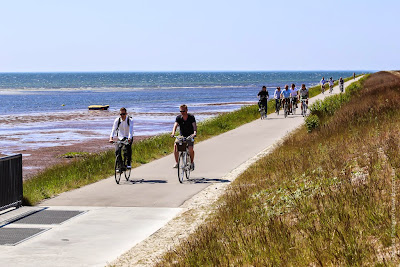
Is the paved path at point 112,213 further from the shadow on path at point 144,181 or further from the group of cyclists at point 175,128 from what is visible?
the group of cyclists at point 175,128

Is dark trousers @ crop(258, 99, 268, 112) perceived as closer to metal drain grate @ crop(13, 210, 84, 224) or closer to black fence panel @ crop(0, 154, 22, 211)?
black fence panel @ crop(0, 154, 22, 211)

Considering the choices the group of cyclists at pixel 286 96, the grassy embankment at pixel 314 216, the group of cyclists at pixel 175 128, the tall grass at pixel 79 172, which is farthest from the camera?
the group of cyclists at pixel 286 96

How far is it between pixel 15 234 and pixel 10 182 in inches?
97.3

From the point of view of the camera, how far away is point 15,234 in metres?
10.1

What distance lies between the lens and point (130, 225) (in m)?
10.5

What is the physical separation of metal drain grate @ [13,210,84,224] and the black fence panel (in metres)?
0.79

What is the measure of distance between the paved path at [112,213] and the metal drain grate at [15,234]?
162mm

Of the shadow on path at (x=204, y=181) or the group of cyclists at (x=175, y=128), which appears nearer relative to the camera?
the shadow on path at (x=204, y=181)

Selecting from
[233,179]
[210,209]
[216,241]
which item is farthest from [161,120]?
[216,241]

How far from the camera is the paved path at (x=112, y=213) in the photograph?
347 inches

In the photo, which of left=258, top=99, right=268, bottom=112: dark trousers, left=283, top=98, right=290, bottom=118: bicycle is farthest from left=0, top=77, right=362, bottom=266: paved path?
left=283, top=98, right=290, bottom=118: bicycle

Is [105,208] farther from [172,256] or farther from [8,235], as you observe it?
[172,256]

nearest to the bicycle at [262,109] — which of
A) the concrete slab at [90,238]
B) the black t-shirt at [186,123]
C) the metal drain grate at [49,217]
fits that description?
the black t-shirt at [186,123]

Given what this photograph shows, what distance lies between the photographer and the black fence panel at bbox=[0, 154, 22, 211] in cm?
1207
